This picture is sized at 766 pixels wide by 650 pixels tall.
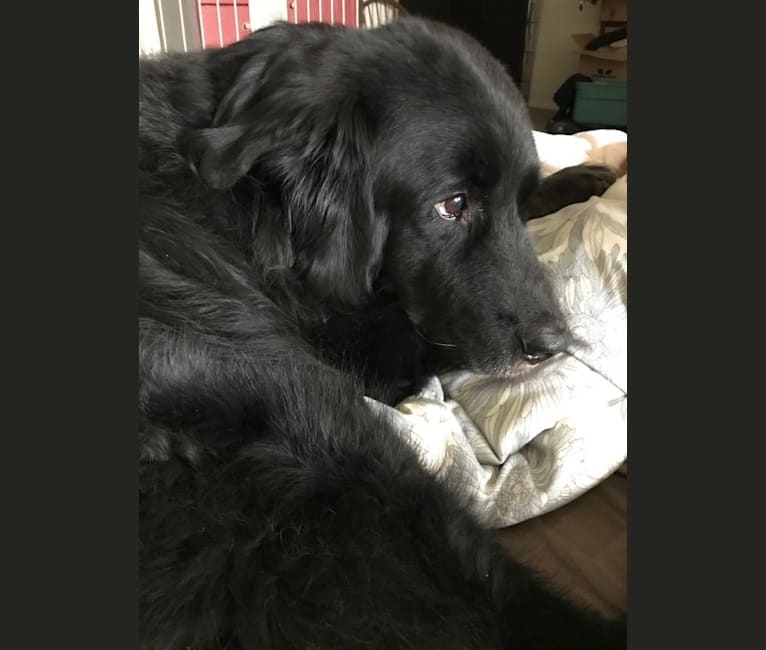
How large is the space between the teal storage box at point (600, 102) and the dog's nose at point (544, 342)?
3.02 m

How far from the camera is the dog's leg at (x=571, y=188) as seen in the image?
6.11 ft

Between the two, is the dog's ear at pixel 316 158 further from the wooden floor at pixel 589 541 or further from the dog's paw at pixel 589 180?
the dog's paw at pixel 589 180

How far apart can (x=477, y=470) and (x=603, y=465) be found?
0.22 metres

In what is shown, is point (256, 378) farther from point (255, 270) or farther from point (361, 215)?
point (361, 215)

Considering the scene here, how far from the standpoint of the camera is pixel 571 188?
1874mm

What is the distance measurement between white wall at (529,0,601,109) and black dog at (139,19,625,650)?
13.3 feet

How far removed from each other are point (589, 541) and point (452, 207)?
676 millimetres

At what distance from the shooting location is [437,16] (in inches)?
161

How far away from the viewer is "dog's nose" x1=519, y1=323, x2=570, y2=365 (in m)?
1.29

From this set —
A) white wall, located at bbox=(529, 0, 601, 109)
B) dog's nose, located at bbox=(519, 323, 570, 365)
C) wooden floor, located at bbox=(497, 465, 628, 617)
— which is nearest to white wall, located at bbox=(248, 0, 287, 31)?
dog's nose, located at bbox=(519, 323, 570, 365)

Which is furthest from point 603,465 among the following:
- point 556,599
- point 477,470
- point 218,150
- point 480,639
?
point 218,150

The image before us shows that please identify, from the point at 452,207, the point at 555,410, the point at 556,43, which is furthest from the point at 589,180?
the point at 556,43

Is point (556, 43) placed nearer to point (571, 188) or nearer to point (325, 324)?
point (571, 188)

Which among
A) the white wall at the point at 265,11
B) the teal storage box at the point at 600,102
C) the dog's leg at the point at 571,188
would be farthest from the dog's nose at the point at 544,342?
the teal storage box at the point at 600,102
